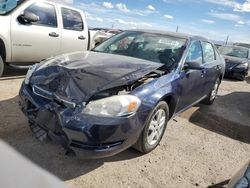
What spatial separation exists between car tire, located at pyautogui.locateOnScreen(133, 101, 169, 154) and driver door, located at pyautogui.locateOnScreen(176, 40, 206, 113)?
1.73 feet

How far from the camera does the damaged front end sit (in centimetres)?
315

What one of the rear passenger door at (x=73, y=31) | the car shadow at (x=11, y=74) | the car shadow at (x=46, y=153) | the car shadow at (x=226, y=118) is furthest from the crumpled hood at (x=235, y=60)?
the car shadow at (x=46, y=153)

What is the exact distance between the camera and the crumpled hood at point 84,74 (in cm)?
333

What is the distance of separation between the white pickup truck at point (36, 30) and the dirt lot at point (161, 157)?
996 millimetres

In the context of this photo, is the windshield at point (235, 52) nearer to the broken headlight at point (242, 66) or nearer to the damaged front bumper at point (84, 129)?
the broken headlight at point (242, 66)

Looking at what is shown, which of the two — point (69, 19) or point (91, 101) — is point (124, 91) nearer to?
point (91, 101)

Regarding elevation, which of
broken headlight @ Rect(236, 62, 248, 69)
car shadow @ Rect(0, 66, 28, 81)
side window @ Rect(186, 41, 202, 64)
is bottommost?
broken headlight @ Rect(236, 62, 248, 69)

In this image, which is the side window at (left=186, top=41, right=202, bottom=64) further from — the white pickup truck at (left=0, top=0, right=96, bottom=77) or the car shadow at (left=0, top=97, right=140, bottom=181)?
the white pickup truck at (left=0, top=0, right=96, bottom=77)

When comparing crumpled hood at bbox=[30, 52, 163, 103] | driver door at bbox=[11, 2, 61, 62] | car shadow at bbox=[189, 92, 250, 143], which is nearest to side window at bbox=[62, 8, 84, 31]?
driver door at bbox=[11, 2, 61, 62]

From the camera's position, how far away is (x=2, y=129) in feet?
13.5

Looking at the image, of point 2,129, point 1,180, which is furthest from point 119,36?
point 1,180

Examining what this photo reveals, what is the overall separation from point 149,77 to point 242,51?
37.9 feet

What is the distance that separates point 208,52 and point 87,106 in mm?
3585

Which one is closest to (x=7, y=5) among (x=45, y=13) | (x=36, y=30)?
(x=36, y=30)
